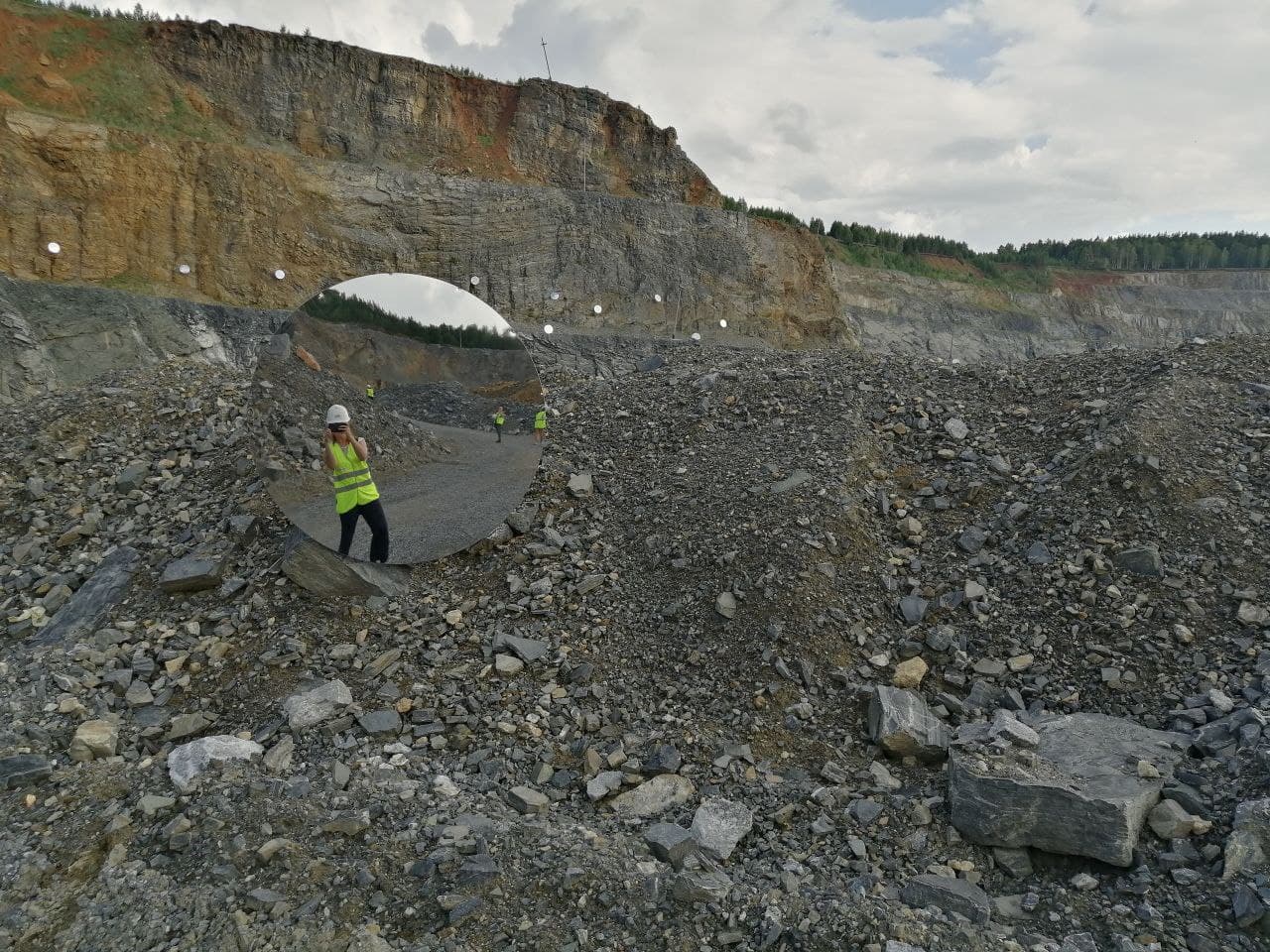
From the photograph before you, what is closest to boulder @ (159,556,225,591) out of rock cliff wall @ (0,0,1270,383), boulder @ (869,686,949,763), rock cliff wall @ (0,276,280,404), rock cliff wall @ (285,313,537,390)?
rock cliff wall @ (285,313,537,390)

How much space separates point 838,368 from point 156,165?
20.1 m

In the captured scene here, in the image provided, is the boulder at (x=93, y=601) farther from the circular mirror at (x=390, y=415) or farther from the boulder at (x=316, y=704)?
the boulder at (x=316, y=704)

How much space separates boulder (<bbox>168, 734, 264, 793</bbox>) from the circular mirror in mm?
1574

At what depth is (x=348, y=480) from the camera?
5.31 meters

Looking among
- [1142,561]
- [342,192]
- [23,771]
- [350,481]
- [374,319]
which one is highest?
[342,192]

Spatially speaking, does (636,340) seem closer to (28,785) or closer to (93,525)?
(93,525)

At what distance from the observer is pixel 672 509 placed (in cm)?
583

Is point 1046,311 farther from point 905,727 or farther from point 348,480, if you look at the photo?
point 348,480

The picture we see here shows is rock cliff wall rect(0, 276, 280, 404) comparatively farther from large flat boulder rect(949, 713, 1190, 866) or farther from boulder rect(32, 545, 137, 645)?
large flat boulder rect(949, 713, 1190, 866)

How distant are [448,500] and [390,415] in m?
0.79

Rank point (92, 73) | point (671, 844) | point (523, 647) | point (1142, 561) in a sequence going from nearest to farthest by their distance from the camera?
point (671, 844) < point (1142, 561) < point (523, 647) < point (92, 73)

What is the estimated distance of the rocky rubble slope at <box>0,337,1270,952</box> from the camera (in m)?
3.11

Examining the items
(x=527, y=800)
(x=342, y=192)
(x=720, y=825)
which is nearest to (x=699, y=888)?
(x=720, y=825)

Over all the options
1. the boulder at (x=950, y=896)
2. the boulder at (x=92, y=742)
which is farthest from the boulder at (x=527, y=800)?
the boulder at (x=92, y=742)
